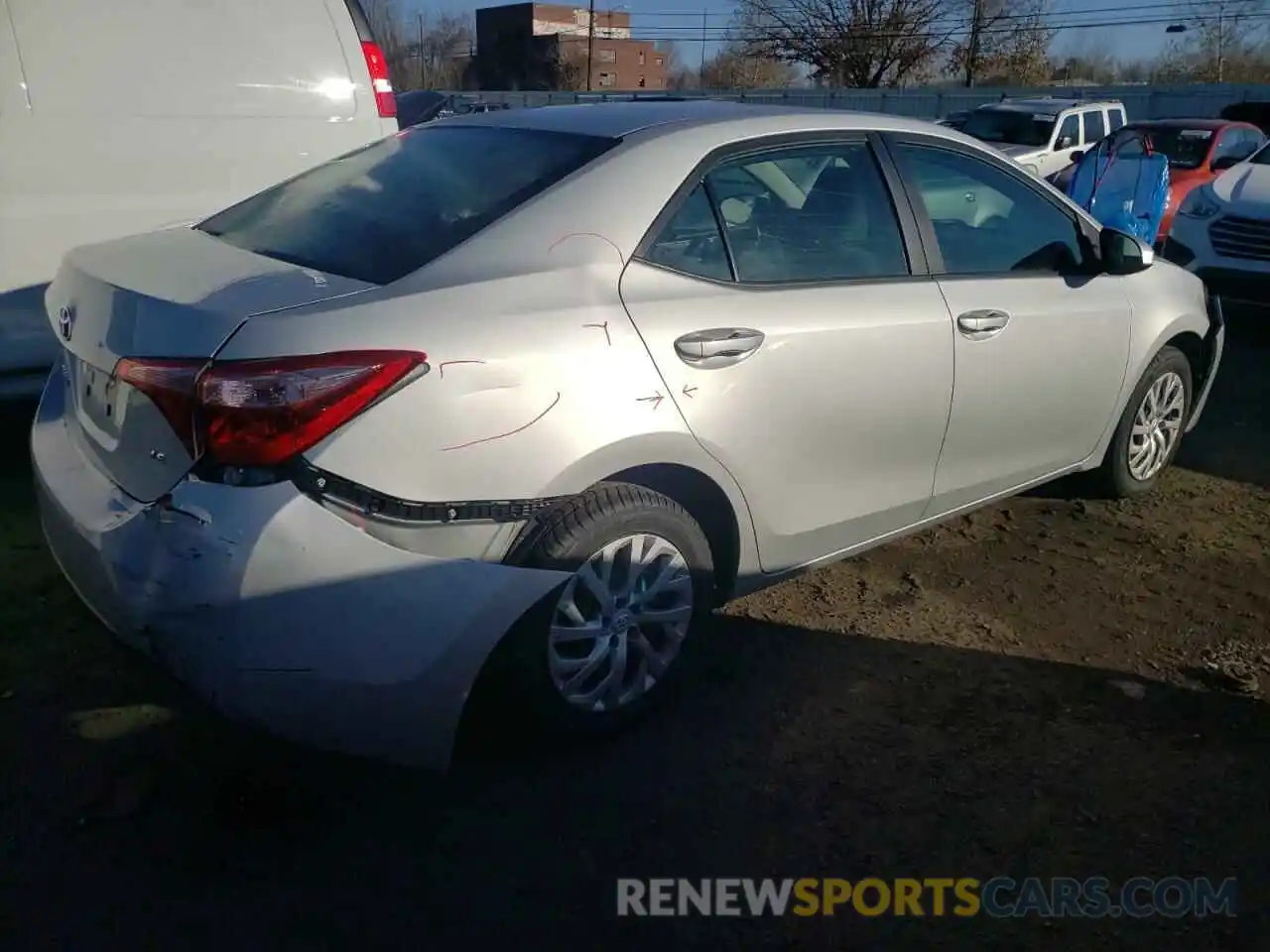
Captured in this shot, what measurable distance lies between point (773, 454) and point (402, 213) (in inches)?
47.3

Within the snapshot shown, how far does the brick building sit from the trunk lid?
71.1 metres

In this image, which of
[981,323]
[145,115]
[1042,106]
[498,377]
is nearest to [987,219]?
[981,323]

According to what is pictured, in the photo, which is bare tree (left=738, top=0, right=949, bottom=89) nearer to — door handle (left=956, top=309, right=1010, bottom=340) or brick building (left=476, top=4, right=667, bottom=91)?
brick building (left=476, top=4, right=667, bottom=91)

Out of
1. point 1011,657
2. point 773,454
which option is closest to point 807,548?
point 773,454

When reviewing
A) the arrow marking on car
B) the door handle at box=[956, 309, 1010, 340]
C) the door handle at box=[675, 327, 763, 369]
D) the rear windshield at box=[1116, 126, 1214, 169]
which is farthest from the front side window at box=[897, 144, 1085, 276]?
the rear windshield at box=[1116, 126, 1214, 169]

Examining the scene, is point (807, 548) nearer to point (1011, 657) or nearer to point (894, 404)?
point (894, 404)

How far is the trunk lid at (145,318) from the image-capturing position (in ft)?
8.05

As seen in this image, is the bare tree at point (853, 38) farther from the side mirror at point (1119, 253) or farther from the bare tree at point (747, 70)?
the side mirror at point (1119, 253)

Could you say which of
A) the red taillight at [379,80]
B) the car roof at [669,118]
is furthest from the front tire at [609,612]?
the red taillight at [379,80]

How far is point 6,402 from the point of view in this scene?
4.62 m

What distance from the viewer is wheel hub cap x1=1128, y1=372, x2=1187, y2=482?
15.6 feet

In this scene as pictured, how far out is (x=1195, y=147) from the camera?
44.9 ft

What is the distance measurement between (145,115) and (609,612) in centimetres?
326

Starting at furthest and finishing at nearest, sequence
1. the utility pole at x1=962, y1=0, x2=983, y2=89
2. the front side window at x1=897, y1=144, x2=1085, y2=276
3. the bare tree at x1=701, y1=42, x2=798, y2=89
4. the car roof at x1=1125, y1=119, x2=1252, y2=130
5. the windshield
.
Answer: the bare tree at x1=701, y1=42, x2=798, y2=89 → the utility pole at x1=962, y1=0, x2=983, y2=89 → the windshield → the car roof at x1=1125, y1=119, x2=1252, y2=130 → the front side window at x1=897, y1=144, x2=1085, y2=276
